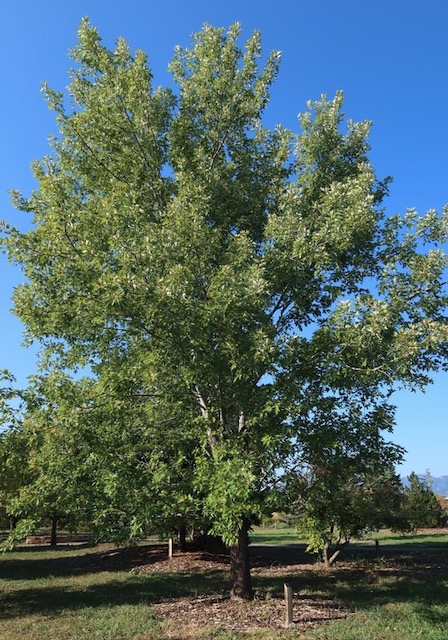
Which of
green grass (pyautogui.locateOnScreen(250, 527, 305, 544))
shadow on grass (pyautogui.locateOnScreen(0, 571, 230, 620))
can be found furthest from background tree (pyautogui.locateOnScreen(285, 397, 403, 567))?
green grass (pyautogui.locateOnScreen(250, 527, 305, 544))

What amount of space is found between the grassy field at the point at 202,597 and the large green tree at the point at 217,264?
252 centimetres

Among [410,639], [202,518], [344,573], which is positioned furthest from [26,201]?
[344,573]

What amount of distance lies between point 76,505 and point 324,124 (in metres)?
10.8

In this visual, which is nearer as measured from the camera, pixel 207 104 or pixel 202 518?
pixel 202 518

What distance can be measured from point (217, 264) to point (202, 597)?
31.8 feet

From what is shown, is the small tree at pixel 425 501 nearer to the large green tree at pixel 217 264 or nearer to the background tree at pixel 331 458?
the background tree at pixel 331 458

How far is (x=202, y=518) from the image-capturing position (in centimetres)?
1131

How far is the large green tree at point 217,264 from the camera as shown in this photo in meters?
9.61

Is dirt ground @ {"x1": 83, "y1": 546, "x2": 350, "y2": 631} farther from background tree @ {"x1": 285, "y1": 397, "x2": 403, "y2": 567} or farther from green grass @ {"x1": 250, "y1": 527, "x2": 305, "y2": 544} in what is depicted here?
green grass @ {"x1": 250, "y1": 527, "x2": 305, "y2": 544}

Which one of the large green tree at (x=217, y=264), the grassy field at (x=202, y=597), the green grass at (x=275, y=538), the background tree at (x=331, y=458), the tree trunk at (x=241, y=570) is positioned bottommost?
the grassy field at (x=202, y=597)

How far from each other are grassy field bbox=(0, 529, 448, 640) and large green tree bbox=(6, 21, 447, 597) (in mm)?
2517

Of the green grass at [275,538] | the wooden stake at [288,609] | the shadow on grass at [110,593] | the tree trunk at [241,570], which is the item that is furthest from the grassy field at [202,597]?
the green grass at [275,538]

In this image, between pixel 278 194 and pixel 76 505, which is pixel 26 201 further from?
pixel 76 505

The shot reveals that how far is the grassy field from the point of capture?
10.9m
